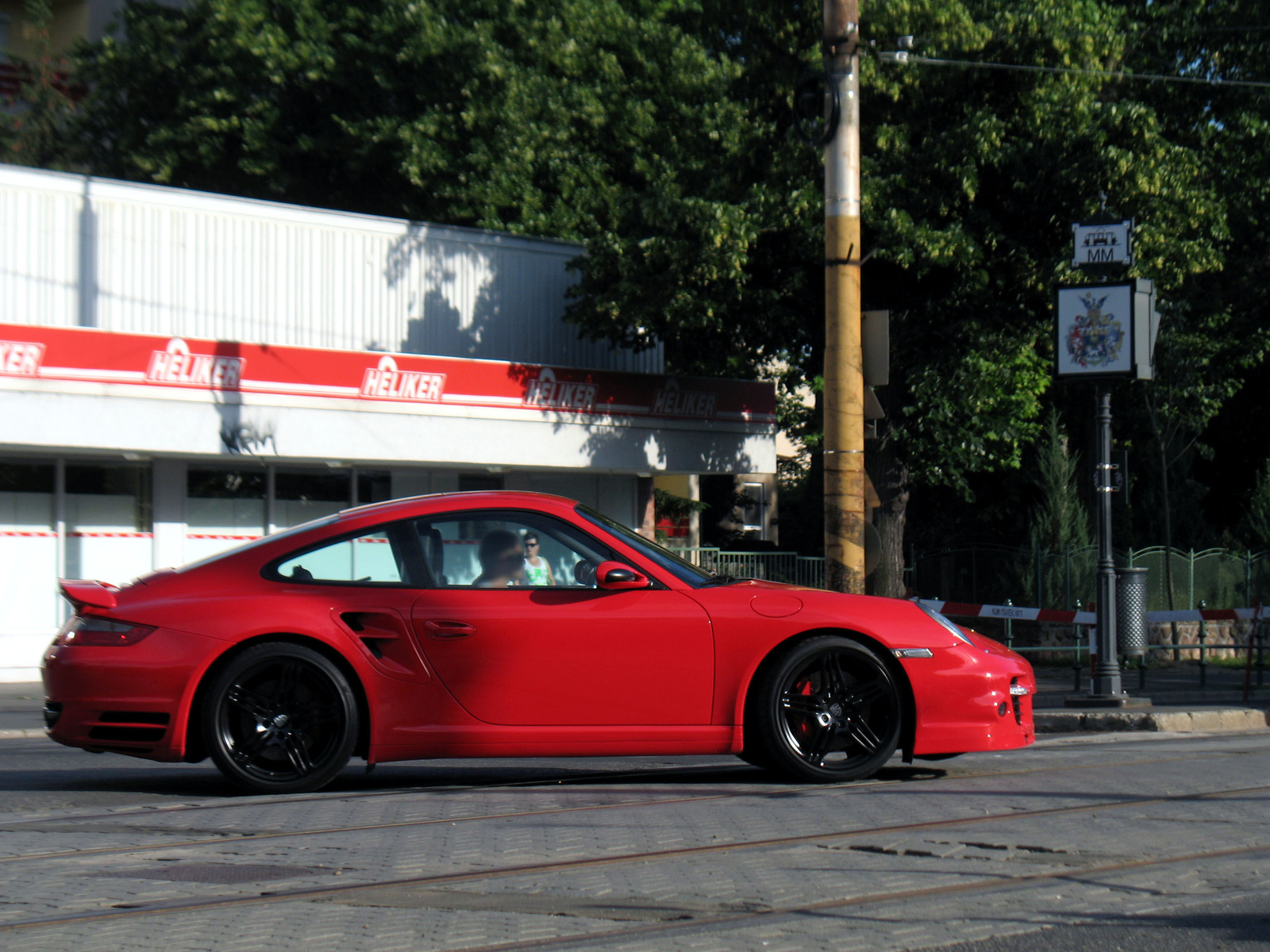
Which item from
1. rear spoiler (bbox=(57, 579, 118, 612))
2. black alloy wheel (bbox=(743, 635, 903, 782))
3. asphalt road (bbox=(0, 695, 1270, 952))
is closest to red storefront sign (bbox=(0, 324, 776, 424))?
asphalt road (bbox=(0, 695, 1270, 952))

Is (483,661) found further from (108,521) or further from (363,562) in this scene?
(108,521)

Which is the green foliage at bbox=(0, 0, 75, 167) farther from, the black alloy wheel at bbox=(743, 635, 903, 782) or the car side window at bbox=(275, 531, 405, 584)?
the black alloy wheel at bbox=(743, 635, 903, 782)

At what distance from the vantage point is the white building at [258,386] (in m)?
16.1

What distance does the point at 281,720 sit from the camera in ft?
21.7

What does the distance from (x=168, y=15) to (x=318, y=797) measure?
1022 inches

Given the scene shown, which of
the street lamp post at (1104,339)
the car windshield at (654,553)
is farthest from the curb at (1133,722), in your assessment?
the car windshield at (654,553)

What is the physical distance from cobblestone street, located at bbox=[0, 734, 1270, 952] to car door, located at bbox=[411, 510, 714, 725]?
17.4 inches

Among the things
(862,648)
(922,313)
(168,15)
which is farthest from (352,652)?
(168,15)

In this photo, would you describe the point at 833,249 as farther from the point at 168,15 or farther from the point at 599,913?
the point at 168,15

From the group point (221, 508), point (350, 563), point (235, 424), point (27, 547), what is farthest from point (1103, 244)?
point (27, 547)

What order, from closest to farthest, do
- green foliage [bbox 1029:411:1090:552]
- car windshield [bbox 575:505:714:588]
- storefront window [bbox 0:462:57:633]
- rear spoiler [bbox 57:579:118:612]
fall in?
rear spoiler [bbox 57:579:118:612]
car windshield [bbox 575:505:714:588]
storefront window [bbox 0:462:57:633]
green foliage [bbox 1029:411:1090:552]

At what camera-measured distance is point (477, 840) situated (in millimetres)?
5559

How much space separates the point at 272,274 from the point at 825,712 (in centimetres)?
1333

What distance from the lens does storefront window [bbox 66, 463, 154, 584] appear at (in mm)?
16844
